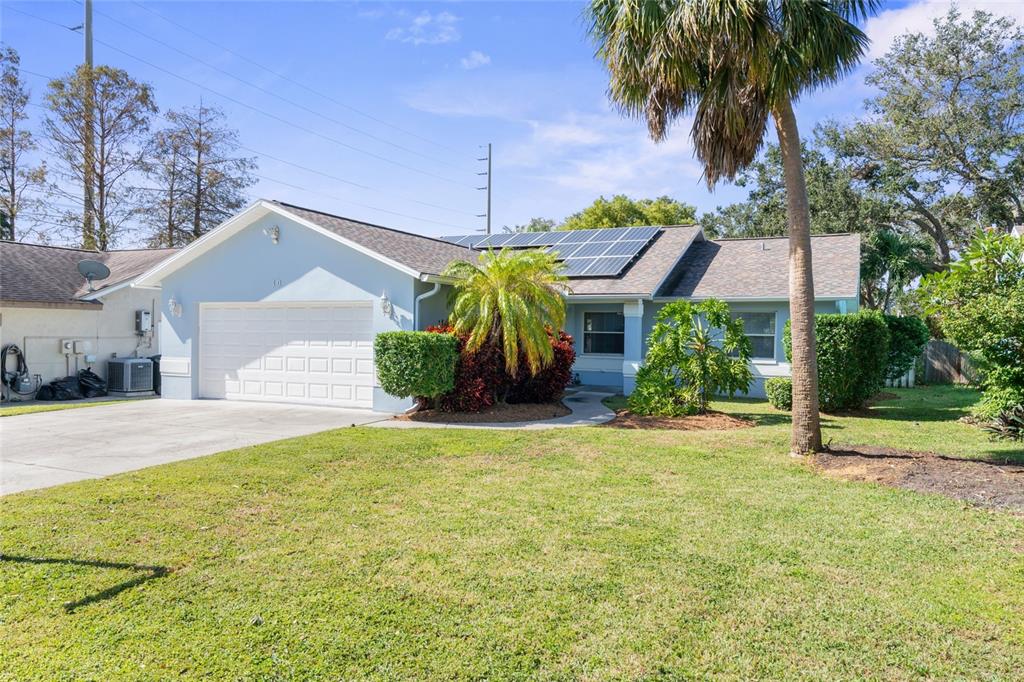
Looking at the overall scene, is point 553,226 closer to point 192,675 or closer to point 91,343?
point 91,343

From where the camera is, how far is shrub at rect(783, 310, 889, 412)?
40.7ft

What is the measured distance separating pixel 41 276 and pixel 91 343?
2417mm

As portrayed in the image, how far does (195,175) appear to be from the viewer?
105 ft

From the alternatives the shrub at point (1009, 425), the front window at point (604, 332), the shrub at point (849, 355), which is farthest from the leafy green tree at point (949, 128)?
the shrub at point (1009, 425)

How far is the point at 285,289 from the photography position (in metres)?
14.5

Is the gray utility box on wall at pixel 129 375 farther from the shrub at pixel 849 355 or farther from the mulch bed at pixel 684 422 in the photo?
the shrub at pixel 849 355

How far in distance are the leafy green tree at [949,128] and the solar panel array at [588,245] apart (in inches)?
584

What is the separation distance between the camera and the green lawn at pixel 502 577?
141 inches

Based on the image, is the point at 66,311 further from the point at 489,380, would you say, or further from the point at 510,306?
the point at 510,306

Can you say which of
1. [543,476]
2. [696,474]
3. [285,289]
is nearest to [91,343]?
[285,289]

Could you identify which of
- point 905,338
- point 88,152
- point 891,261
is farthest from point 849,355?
point 88,152

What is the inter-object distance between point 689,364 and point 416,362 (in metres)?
5.37

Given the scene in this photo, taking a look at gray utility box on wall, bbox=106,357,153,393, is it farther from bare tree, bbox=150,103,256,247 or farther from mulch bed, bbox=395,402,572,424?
bare tree, bbox=150,103,256,247

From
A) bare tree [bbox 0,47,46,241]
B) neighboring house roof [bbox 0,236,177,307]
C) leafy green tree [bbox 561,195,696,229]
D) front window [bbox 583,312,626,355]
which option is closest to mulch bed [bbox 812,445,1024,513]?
front window [bbox 583,312,626,355]
